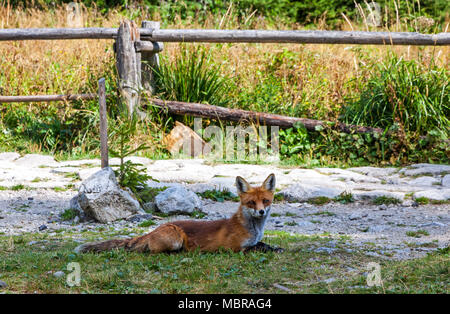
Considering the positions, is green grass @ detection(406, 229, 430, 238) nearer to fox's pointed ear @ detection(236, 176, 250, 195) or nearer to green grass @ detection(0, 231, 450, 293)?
green grass @ detection(0, 231, 450, 293)

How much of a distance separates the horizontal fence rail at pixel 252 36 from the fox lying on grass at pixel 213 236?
591 cm

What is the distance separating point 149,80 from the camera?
11.1 m

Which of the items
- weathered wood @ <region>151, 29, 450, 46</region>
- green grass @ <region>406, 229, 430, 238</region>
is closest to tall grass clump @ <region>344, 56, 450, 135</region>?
weathered wood @ <region>151, 29, 450, 46</region>

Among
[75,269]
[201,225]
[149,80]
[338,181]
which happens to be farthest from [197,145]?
[75,269]

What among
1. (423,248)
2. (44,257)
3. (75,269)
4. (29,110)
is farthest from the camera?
(29,110)

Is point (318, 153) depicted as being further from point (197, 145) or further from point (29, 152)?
point (29, 152)

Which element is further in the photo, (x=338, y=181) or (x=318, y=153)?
(x=318, y=153)

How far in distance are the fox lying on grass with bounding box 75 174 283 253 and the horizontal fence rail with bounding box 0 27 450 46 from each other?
19.4 ft

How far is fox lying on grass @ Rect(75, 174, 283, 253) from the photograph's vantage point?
16.5 feet

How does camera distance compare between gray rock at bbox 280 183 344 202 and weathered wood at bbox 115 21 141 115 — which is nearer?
gray rock at bbox 280 183 344 202

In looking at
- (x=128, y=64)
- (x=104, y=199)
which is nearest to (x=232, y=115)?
(x=128, y=64)

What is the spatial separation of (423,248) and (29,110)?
8.97m

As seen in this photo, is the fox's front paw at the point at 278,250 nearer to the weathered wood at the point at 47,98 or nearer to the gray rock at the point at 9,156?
the weathered wood at the point at 47,98

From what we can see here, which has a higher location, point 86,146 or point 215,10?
point 215,10
